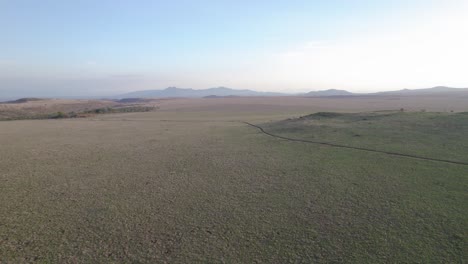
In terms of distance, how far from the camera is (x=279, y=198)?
7199 mm

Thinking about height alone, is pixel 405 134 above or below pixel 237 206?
above

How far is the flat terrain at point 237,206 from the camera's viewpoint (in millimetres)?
4926

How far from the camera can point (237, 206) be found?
6.76 m

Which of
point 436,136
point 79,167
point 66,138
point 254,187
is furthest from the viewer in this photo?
point 66,138

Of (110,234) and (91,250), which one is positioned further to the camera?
(110,234)

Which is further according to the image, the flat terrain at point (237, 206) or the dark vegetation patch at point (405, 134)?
the dark vegetation patch at point (405, 134)

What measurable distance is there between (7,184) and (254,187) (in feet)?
23.3

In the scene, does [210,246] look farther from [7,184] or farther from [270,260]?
[7,184]

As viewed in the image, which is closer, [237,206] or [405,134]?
[237,206]

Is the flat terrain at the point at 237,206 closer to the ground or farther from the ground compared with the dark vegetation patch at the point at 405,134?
closer to the ground

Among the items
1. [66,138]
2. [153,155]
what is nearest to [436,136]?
[153,155]

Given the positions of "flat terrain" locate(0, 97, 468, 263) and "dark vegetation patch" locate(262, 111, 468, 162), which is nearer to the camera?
"flat terrain" locate(0, 97, 468, 263)

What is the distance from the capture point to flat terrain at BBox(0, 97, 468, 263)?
4926 mm

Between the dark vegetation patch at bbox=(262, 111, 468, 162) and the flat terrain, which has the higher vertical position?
the dark vegetation patch at bbox=(262, 111, 468, 162)
